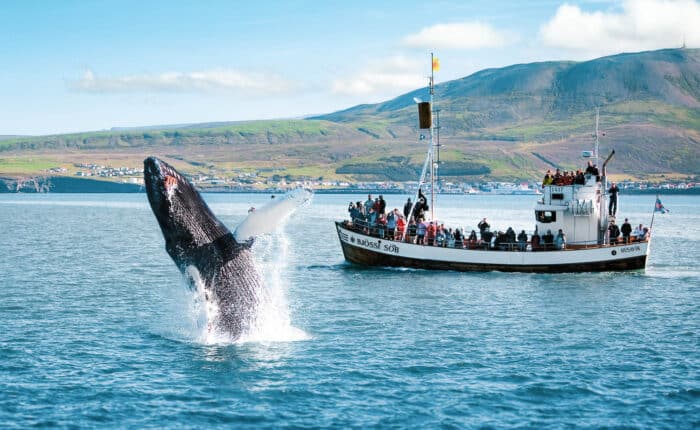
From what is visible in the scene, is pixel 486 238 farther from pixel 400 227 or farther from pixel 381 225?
pixel 381 225

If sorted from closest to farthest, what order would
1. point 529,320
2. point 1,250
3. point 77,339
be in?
point 77,339 < point 529,320 < point 1,250

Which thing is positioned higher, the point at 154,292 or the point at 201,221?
the point at 201,221

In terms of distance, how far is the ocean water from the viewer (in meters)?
16.8

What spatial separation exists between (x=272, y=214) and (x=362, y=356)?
21.6 ft

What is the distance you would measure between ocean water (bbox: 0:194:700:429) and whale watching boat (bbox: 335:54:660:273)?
3.79 meters

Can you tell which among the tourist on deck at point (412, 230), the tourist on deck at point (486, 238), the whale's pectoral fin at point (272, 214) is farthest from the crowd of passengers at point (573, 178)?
the whale's pectoral fin at point (272, 214)

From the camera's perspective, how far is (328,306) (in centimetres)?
3027

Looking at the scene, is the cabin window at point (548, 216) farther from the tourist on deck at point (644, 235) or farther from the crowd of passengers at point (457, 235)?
the tourist on deck at point (644, 235)

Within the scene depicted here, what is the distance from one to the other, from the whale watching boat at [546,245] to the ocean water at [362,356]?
A: 3.79 m

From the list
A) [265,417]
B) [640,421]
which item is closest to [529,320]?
[640,421]

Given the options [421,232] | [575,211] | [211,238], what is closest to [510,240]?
[575,211]

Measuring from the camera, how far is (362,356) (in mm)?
21438

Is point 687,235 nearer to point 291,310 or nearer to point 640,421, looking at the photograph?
point 291,310

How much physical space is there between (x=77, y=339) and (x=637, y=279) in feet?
91.7
